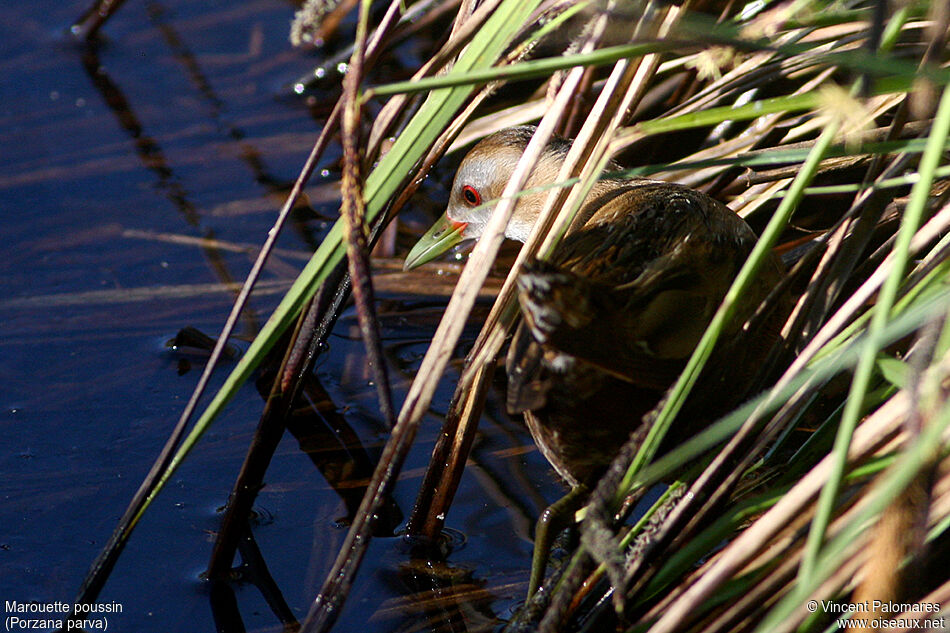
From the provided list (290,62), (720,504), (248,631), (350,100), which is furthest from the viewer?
(290,62)

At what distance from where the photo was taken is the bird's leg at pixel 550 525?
196 centimetres

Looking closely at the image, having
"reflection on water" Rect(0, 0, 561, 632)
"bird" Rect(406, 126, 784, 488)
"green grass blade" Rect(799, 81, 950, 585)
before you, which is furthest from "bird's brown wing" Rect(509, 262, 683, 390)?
"reflection on water" Rect(0, 0, 561, 632)

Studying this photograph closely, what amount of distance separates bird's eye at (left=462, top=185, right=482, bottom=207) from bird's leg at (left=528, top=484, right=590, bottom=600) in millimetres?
947

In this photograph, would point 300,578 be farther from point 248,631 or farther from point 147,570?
point 147,570

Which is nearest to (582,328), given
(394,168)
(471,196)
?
(394,168)

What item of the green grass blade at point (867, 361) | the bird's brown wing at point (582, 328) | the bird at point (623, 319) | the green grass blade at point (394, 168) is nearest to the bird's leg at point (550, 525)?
the bird at point (623, 319)

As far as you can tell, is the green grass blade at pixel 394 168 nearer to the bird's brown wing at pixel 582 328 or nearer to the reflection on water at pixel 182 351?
the bird's brown wing at pixel 582 328

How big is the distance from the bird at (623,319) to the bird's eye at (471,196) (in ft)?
1.26

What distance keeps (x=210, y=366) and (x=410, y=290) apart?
1.41 m

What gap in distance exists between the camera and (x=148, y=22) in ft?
13.2

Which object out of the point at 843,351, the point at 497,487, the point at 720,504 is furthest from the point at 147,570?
the point at 843,351

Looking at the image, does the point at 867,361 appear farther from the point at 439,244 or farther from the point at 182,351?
the point at 182,351

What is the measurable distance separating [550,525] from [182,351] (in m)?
1.25

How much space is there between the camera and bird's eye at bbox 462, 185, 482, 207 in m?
2.60
